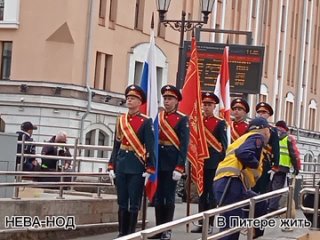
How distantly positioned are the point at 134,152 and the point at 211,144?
229 centimetres

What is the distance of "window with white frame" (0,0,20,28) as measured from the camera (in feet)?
121

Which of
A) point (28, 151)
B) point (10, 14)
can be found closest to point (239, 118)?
point (28, 151)

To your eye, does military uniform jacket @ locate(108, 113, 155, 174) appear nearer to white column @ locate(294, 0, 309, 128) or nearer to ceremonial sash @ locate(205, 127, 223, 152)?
ceremonial sash @ locate(205, 127, 223, 152)

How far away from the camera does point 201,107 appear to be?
1335cm

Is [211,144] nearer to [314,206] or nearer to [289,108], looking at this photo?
[314,206]

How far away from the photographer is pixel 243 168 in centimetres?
1031

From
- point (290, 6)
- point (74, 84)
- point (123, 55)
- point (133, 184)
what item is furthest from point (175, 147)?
point (290, 6)

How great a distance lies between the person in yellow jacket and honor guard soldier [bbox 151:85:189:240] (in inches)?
51.4

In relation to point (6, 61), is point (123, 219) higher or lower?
lower

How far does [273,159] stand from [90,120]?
25370 mm

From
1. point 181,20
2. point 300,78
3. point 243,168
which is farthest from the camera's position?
point 300,78

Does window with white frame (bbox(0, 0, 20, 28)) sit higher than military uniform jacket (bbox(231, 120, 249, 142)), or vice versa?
window with white frame (bbox(0, 0, 20, 28))

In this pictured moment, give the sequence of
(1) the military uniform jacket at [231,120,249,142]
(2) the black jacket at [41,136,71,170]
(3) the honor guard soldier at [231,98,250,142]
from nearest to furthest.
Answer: (3) the honor guard soldier at [231,98,250,142]
(1) the military uniform jacket at [231,120,249,142]
(2) the black jacket at [41,136,71,170]

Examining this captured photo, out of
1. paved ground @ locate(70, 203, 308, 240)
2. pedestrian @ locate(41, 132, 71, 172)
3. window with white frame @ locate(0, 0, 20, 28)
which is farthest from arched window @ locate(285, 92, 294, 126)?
paved ground @ locate(70, 203, 308, 240)
